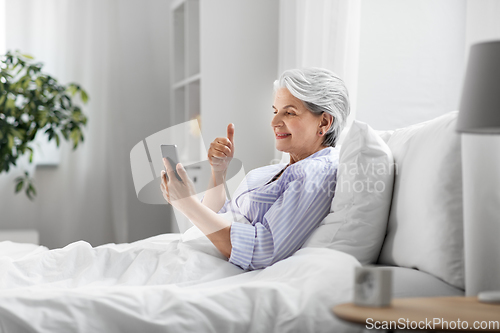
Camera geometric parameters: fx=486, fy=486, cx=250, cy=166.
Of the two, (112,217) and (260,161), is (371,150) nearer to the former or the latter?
(260,161)

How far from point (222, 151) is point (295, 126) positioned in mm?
220

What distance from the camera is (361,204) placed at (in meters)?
1.08

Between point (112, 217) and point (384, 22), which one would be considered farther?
point (112, 217)

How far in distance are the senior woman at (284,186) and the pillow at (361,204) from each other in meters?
0.06

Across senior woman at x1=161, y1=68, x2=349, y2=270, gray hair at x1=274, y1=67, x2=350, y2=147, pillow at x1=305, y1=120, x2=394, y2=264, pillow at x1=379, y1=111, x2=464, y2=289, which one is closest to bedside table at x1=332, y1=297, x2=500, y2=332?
pillow at x1=379, y1=111, x2=464, y2=289

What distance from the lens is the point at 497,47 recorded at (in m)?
0.73

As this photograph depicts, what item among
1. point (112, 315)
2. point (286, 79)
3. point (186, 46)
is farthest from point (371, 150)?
point (186, 46)

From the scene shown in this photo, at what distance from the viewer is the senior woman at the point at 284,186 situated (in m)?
1.16

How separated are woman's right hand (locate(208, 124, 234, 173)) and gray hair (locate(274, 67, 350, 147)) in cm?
21

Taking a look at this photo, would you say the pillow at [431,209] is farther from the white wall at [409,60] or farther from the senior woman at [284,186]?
the white wall at [409,60]

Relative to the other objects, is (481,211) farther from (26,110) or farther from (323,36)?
(26,110)

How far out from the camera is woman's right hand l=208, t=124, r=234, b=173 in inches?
54.2

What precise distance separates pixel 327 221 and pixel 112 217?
251 cm

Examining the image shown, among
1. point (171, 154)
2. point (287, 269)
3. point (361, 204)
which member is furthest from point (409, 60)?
point (287, 269)
